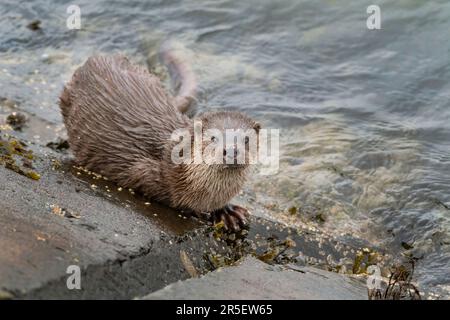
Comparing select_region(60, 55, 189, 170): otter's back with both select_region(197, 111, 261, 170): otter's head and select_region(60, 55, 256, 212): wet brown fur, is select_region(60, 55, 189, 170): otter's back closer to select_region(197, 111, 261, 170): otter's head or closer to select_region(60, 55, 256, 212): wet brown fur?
select_region(60, 55, 256, 212): wet brown fur

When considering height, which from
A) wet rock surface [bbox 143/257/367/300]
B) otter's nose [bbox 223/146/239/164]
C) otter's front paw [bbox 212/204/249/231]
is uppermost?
otter's nose [bbox 223/146/239/164]

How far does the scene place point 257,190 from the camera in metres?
5.34

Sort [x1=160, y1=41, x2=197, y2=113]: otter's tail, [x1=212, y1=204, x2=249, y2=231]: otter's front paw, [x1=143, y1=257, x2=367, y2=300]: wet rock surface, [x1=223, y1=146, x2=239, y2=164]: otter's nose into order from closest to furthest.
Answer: [x1=143, y1=257, x2=367, y2=300]: wet rock surface
[x1=223, y1=146, x2=239, y2=164]: otter's nose
[x1=212, y1=204, x2=249, y2=231]: otter's front paw
[x1=160, y1=41, x2=197, y2=113]: otter's tail

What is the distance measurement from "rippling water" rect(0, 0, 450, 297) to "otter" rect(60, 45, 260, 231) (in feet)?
3.14

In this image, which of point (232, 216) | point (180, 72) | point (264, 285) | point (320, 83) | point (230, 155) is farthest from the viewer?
point (180, 72)

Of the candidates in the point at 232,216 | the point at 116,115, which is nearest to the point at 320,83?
the point at 116,115

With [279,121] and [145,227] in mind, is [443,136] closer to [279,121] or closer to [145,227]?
[279,121]

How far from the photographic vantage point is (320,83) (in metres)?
6.77

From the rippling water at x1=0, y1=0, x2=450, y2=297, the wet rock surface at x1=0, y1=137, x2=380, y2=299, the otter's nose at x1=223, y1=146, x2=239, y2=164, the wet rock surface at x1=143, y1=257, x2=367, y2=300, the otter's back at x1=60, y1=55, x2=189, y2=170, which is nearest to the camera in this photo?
the wet rock surface at x1=0, y1=137, x2=380, y2=299

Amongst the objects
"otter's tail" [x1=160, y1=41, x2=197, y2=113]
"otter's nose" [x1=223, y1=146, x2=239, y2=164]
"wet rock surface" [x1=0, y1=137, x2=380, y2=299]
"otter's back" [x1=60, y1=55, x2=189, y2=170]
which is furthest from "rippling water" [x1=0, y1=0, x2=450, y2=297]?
"otter's nose" [x1=223, y1=146, x2=239, y2=164]

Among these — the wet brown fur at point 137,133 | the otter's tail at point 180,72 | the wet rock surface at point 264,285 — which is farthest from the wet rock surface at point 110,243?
the otter's tail at point 180,72

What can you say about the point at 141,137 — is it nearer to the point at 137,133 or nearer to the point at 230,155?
the point at 137,133

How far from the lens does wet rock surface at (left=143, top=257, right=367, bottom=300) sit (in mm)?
2783

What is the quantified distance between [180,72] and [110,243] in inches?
157
